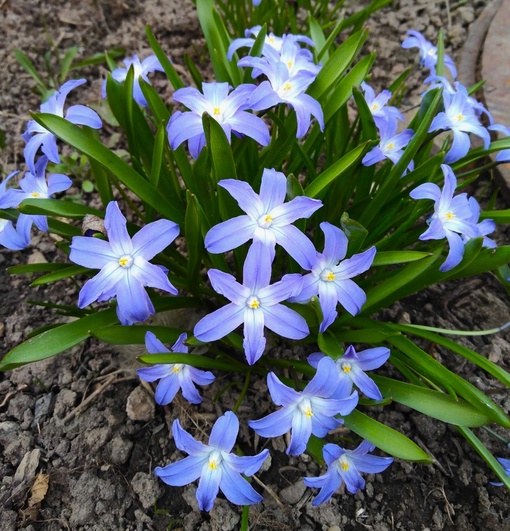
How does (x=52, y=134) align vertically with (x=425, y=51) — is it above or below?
above

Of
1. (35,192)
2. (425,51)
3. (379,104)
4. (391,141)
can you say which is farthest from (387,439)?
(425,51)

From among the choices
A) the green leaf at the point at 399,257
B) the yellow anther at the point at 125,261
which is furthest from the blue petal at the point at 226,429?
the green leaf at the point at 399,257

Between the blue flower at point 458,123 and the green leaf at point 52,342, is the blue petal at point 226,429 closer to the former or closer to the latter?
the green leaf at point 52,342

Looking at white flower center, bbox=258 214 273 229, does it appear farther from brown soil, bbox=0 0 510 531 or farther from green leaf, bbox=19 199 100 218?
brown soil, bbox=0 0 510 531

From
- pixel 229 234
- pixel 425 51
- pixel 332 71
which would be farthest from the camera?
pixel 425 51

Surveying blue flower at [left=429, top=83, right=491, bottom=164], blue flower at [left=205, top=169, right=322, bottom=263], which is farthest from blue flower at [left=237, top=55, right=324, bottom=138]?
blue flower at [left=429, top=83, right=491, bottom=164]

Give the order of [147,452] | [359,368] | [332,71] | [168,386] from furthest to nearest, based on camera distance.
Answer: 1. [147,452]
2. [332,71]
3. [168,386]
4. [359,368]

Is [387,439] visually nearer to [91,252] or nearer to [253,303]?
[253,303]
